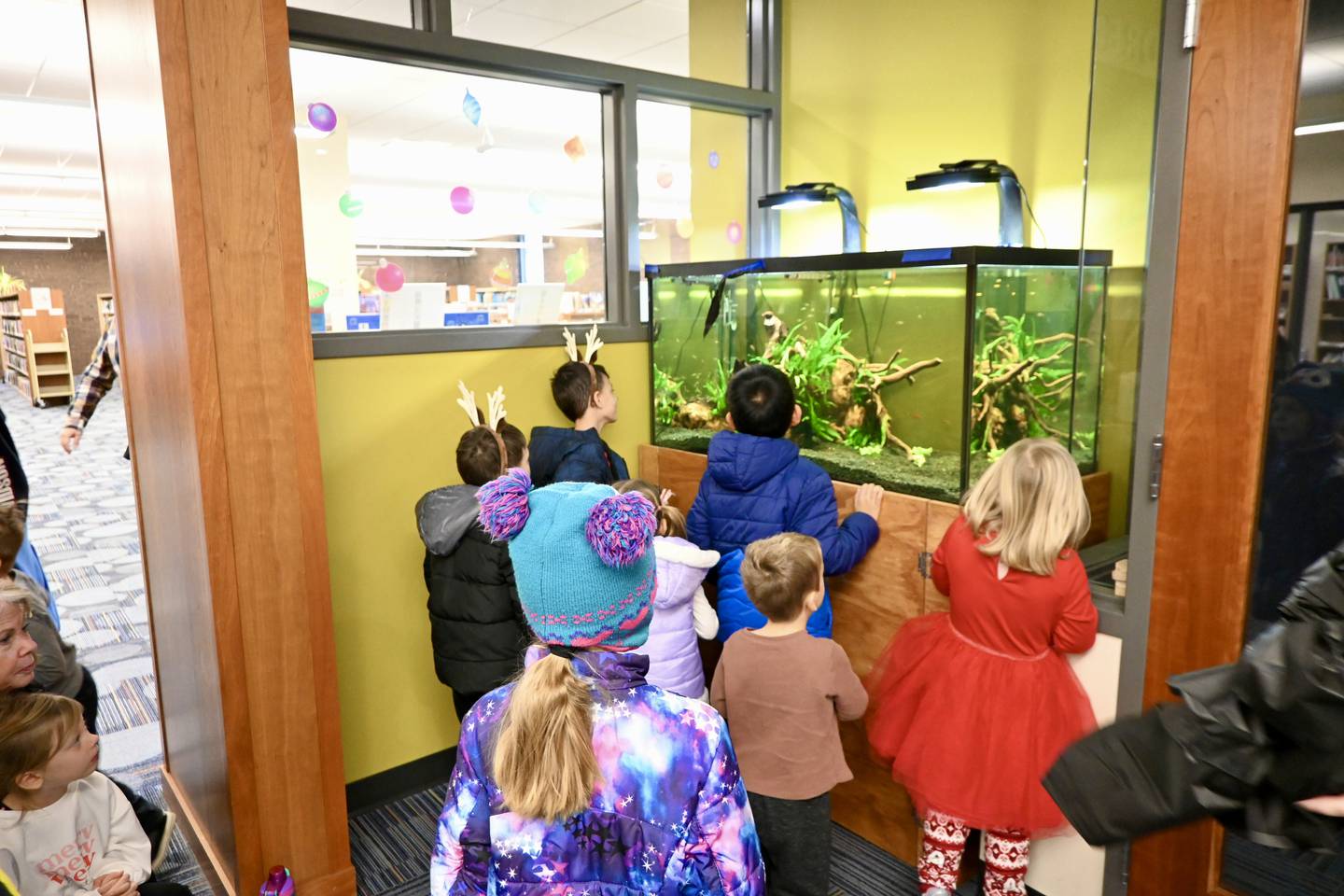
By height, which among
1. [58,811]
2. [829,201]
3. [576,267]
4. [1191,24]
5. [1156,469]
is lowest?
[58,811]

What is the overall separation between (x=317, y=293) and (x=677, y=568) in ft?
4.99

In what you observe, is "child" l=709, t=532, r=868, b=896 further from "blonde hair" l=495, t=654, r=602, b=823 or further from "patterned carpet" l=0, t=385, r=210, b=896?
"patterned carpet" l=0, t=385, r=210, b=896

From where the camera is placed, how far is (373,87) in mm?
3229

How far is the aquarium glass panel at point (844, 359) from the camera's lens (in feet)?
8.02

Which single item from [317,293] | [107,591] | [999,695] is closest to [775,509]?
[999,695]

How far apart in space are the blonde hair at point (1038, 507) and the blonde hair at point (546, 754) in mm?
1281

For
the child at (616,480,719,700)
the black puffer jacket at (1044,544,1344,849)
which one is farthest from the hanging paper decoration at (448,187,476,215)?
the black puffer jacket at (1044,544,1344,849)

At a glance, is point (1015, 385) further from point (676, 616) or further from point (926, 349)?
point (676, 616)

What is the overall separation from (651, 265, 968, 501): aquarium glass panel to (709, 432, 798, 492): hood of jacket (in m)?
0.29

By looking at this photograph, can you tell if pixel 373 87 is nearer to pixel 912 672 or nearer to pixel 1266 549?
pixel 912 672

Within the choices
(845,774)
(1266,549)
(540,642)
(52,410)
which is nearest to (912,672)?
(845,774)

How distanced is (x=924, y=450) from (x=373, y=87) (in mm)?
2389

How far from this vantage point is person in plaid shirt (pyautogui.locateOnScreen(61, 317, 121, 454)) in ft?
10.9

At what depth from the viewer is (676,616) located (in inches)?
91.9
